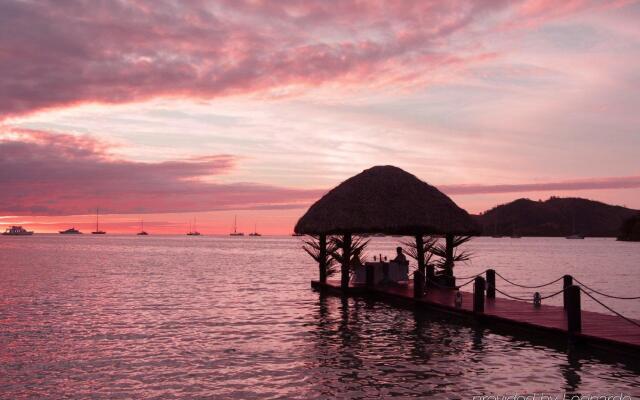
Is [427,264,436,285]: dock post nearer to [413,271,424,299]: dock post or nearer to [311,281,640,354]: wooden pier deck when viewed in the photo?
[311,281,640,354]: wooden pier deck

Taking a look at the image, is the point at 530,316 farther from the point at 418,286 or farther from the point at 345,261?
the point at 345,261

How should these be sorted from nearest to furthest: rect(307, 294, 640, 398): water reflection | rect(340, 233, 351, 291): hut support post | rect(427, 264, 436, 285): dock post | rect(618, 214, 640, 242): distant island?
rect(307, 294, 640, 398): water reflection
rect(427, 264, 436, 285): dock post
rect(340, 233, 351, 291): hut support post
rect(618, 214, 640, 242): distant island

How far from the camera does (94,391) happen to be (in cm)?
1215

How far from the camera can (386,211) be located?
25609 millimetres

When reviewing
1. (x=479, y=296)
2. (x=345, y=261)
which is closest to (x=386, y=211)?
(x=345, y=261)

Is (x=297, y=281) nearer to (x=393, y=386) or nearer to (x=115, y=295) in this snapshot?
(x=115, y=295)

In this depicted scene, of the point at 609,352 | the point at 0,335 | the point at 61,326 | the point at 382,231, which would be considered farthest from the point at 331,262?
the point at 609,352

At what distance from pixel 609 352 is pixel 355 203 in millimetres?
13768

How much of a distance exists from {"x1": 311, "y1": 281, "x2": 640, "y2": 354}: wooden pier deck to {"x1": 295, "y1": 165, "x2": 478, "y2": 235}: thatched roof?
271 centimetres

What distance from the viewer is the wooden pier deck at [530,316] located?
14383 mm

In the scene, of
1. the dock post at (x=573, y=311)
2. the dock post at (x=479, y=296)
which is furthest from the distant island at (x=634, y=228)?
the dock post at (x=573, y=311)

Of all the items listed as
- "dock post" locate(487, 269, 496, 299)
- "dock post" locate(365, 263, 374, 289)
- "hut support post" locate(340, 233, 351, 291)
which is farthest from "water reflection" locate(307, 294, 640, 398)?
"hut support post" locate(340, 233, 351, 291)

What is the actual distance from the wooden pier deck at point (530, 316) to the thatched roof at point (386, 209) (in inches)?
107

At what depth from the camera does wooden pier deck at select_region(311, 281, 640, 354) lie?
14383 millimetres
